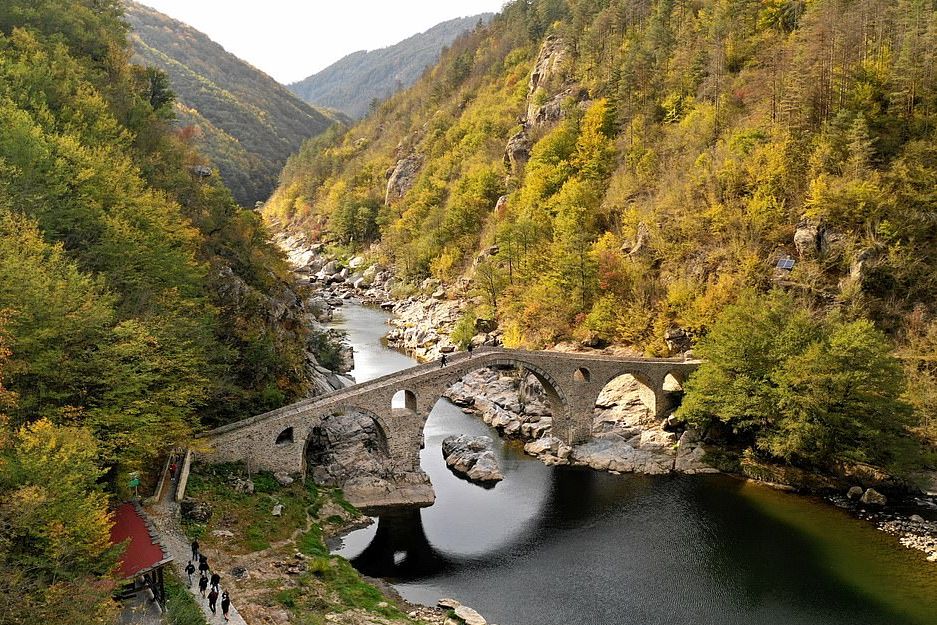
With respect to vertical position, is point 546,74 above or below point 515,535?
above

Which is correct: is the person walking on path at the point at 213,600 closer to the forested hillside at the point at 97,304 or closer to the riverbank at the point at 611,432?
the forested hillside at the point at 97,304

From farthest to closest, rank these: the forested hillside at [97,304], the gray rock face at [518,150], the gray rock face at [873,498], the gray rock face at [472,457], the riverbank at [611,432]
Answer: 1. the gray rock face at [518,150]
2. the gray rock face at [472,457]
3. the riverbank at [611,432]
4. the gray rock face at [873,498]
5. the forested hillside at [97,304]

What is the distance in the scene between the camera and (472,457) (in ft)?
122

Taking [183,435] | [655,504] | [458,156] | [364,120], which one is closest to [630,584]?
[655,504]

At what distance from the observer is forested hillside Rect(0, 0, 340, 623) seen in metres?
15.3

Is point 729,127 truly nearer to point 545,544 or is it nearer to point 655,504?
point 655,504

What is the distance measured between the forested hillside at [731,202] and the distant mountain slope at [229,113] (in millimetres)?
75787

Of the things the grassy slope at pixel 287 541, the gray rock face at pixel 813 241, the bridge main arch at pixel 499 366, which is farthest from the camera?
the gray rock face at pixel 813 241

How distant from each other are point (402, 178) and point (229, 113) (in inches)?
3072

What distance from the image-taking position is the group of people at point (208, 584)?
17938 mm

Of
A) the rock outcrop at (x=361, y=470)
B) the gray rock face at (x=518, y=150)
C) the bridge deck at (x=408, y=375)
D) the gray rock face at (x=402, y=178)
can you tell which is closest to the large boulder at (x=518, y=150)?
the gray rock face at (x=518, y=150)

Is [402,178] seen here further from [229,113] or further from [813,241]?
Result: [229,113]

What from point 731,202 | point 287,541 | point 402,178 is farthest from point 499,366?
point 402,178

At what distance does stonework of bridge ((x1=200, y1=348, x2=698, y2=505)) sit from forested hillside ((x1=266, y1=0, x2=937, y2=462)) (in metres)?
5.30
